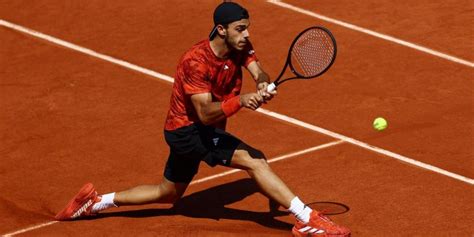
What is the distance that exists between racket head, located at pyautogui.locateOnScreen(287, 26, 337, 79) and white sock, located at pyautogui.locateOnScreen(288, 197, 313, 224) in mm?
1236

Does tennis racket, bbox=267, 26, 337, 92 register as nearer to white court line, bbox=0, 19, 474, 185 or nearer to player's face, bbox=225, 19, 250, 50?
player's face, bbox=225, 19, 250, 50

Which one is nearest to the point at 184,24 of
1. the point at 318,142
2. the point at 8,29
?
the point at 8,29

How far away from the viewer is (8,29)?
17094mm

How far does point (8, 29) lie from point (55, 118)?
3.39 metres

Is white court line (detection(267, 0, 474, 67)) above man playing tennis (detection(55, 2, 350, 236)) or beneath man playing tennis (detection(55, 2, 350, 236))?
above

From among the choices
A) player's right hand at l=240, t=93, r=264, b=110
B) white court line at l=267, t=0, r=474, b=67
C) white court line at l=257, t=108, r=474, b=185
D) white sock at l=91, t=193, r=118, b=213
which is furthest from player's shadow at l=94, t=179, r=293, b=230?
white court line at l=267, t=0, r=474, b=67

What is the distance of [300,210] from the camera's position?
34.8ft

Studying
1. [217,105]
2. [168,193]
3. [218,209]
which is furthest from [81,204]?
[217,105]

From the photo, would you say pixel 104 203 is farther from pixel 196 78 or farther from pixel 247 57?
pixel 247 57

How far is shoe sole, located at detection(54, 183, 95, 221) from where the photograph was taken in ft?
37.5

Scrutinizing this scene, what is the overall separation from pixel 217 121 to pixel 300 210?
1071 millimetres

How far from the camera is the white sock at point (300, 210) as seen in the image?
34.8 ft

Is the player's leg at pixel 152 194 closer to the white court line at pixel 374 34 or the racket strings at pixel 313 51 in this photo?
the racket strings at pixel 313 51

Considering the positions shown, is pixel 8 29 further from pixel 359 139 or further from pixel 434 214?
pixel 434 214
